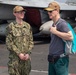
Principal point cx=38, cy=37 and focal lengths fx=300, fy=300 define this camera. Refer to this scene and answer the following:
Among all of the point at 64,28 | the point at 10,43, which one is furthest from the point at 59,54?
the point at 10,43

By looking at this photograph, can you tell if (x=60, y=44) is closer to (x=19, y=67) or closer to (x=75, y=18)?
(x=19, y=67)

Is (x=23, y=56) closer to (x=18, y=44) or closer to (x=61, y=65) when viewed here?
(x=18, y=44)

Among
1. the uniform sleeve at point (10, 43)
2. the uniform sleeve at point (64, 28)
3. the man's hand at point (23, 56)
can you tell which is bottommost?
the man's hand at point (23, 56)

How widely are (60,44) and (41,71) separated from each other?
3571 millimetres

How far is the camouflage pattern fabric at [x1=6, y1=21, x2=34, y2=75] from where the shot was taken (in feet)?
17.5

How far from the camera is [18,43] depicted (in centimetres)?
534

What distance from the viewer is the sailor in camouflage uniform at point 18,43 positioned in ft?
17.4

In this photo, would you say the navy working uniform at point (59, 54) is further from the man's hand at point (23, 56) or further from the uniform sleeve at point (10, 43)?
the uniform sleeve at point (10, 43)

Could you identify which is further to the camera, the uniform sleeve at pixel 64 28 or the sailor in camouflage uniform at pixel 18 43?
the sailor in camouflage uniform at pixel 18 43

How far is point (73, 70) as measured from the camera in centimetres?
850

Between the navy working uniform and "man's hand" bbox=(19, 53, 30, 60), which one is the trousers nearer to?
the navy working uniform

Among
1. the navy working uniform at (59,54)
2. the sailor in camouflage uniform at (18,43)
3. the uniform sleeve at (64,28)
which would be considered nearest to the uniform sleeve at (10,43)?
the sailor in camouflage uniform at (18,43)

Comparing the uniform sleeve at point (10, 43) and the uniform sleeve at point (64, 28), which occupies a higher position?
the uniform sleeve at point (64, 28)

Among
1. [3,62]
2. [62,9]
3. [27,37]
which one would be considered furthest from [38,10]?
[27,37]
